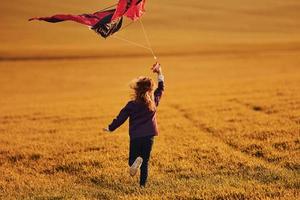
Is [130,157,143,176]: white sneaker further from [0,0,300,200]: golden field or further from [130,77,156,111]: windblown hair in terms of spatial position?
[130,77,156,111]: windblown hair

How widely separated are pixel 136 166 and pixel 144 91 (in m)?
1.07

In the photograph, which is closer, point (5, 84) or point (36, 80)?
point (5, 84)

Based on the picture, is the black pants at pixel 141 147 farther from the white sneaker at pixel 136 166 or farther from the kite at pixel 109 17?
the kite at pixel 109 17

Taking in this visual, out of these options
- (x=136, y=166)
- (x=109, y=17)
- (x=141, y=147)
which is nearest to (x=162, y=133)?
(x=109, y=17)

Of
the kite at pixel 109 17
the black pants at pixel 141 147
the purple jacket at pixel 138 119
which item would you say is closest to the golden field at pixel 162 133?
the black pants at pixel 141 147

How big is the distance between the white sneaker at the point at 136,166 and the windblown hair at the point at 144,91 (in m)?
0.76

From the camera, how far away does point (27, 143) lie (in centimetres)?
1282

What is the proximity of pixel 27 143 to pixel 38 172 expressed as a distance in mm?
3206

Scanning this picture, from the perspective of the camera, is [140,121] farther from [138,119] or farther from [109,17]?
[109,17]

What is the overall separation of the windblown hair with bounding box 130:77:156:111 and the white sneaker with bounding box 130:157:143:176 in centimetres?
76

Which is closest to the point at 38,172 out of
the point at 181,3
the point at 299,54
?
the point at 299,54

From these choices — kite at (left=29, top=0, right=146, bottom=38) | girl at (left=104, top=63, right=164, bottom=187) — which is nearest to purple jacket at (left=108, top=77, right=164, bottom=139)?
girl at (left=104, top=63, right=164, bottom=187)

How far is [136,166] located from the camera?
24.5 ft

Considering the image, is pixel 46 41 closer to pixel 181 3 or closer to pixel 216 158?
pixel 181 3
